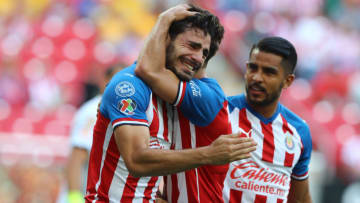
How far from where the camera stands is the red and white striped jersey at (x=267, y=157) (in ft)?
11.3

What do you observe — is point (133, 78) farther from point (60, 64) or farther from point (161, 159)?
point (60, 64)

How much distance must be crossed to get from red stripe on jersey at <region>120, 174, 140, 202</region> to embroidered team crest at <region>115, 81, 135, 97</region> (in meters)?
0.43

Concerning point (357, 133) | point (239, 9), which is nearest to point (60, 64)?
point (239, 9)

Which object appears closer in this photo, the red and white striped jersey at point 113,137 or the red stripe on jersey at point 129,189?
the red and white striped jersey at point 113,137

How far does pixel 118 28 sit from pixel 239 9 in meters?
2.53

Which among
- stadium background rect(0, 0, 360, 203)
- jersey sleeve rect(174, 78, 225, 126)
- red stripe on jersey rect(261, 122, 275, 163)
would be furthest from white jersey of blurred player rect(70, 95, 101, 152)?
stadium background rect(0, 0, 360, 203)

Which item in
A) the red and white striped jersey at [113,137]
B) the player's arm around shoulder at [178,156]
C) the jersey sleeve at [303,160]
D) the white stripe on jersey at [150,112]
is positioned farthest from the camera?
the jersey sleeve at [303,160]

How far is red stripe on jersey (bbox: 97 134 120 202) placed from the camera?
2.83 meters

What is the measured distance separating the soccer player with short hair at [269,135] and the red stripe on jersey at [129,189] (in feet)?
2.51

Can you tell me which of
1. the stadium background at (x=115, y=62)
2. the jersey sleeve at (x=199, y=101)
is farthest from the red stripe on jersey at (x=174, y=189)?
the stadium background at (x=115, y=62)

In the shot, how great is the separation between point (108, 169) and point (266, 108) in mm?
1279

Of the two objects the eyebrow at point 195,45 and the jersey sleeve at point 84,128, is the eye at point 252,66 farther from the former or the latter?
the jersey sleeve at point 84,128

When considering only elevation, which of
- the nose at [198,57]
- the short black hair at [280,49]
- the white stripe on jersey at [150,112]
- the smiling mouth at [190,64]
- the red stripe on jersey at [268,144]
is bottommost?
the red stripe on jersey at [268,144]

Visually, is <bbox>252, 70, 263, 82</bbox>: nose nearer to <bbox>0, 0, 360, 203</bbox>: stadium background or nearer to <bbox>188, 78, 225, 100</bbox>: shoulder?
<bbox>188, 78, 225, 100</bbox>: shoulder
